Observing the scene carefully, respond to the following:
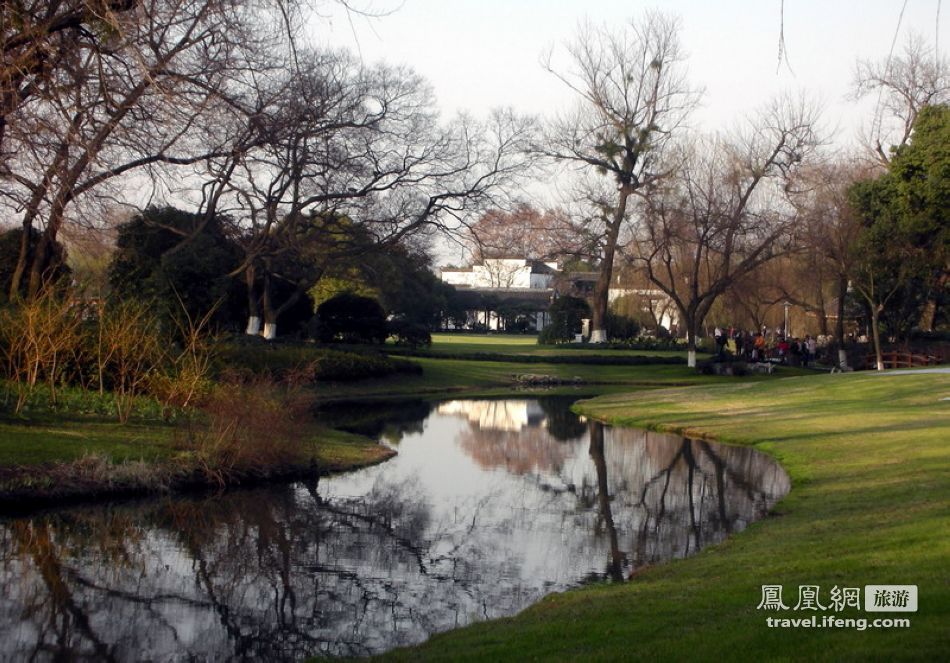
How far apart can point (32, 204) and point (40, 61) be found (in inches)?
199

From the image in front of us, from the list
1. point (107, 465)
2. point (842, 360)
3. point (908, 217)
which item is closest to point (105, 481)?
point (107, 465)

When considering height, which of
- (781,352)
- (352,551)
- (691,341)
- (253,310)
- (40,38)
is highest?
(40,38)

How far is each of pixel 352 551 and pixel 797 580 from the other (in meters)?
6.23

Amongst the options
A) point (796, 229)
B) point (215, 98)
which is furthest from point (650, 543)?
point (796, 229)

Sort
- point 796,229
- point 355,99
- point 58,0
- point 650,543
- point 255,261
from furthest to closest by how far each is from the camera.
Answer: point 796,229 → point 255,261 → point 355,99 → point 650,543 → point 58,0

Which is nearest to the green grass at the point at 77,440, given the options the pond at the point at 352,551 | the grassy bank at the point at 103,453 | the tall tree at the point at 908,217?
the grassy bank at the point at 103,453

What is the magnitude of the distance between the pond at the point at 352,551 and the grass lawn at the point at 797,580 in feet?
3.29

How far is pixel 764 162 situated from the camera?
4759cm

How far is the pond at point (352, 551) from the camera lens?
971 centimetres

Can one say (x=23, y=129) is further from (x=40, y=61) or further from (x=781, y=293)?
(x=781, y=293)

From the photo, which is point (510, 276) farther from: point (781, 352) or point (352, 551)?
point (352, 551)

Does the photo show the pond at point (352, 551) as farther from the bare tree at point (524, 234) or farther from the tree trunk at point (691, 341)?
the tree trunk at point (691, 341)

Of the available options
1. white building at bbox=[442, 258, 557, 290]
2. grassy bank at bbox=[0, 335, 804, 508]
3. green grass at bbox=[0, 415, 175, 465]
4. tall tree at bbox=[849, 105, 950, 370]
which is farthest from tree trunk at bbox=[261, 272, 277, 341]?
white building at bbox=[442, 258, 557, 290]

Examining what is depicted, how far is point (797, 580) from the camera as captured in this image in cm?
888
